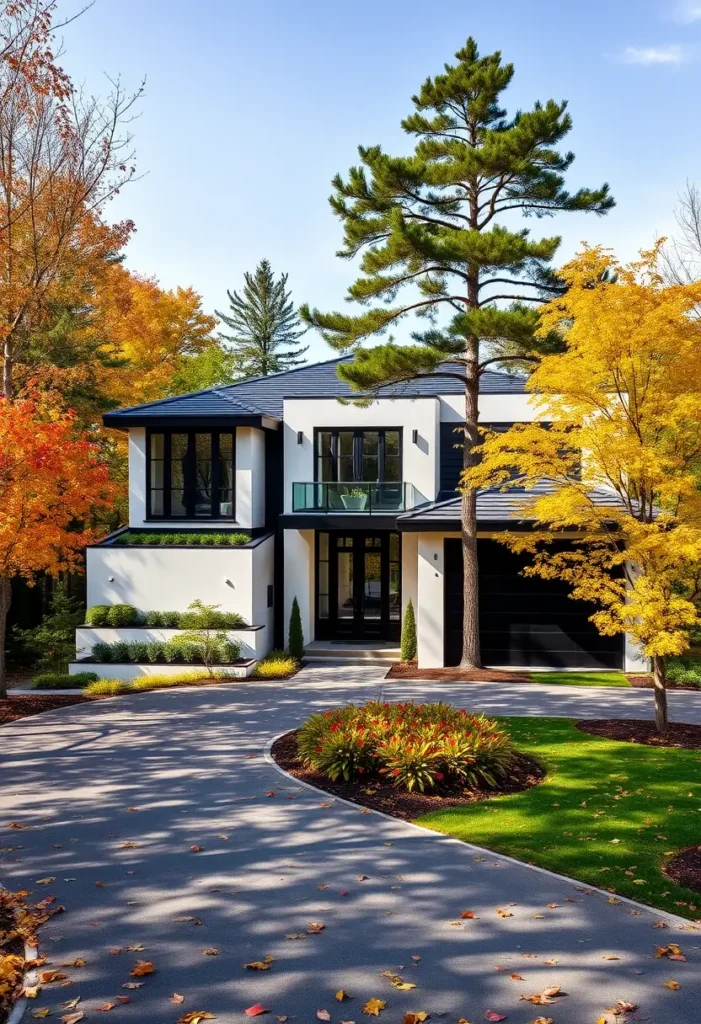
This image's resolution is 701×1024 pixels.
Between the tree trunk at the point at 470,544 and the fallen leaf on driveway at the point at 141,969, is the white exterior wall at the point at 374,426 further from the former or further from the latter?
the fallen leaf on driveway at the point at 141,969

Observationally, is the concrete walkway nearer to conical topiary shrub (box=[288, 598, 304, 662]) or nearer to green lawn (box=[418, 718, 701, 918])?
green lawn (box=[418, 718, 701, 918])

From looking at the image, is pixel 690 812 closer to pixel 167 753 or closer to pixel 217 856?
pixel 217 856

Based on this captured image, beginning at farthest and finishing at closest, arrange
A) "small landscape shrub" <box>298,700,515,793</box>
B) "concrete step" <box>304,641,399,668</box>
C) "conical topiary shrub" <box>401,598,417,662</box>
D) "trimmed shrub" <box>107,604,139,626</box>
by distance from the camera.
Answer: "concrete step" <box>304,641,399,668</box> < "conical topiary shrub" <box>401,598,417,662</box> < "trimmed shrub" <box>107,604,139,626</box> < "small landscape shrub" <box>298,700,515,793</box>

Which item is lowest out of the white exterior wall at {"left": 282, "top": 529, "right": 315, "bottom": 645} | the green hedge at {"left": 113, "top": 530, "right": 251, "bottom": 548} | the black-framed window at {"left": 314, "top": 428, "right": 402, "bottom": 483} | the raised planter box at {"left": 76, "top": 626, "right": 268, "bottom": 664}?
the raised planter box at {"left": 76, "top": 626, "right": 268, "bottom": 664}

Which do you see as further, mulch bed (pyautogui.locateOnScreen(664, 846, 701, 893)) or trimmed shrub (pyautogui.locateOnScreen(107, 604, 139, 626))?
trimmed shrub (pyautogui.locateOnScreen(107, 604, 139, 626))

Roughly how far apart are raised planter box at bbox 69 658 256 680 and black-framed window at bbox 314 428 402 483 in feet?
20.0

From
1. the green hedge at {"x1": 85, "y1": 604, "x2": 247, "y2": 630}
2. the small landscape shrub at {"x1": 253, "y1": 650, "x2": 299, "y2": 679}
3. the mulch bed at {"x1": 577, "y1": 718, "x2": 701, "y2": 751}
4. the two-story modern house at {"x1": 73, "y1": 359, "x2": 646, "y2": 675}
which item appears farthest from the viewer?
the green hedge at {"x1": 85, "y1": 604, "x2": 247, "y2": 630}

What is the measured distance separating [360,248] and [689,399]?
906 centimetres

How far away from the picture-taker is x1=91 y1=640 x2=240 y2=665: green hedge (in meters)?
18.1

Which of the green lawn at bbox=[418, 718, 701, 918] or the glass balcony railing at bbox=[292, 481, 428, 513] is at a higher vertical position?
the glass balcony railing at bbox=[292, 481, 428, 513]

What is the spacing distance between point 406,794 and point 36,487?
8268 millimetres

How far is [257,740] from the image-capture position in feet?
39.2

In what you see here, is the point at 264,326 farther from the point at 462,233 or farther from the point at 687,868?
the point at 687,868

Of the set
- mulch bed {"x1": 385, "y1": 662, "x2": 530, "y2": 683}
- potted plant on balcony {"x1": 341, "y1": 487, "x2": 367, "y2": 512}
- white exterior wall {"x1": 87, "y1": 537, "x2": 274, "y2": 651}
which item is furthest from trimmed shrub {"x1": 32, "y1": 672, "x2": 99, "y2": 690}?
potted plant on balcony {"x1": 341, "y1": 487, "x2": 367, "y2": 512}
